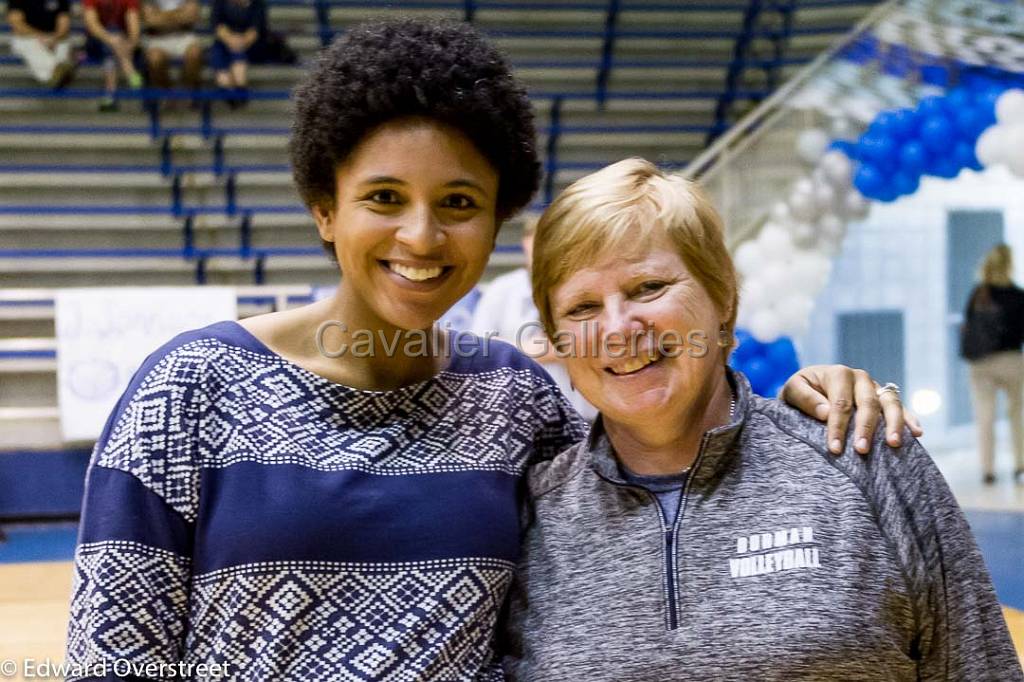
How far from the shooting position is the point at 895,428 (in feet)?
4.73

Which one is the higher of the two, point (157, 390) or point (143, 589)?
point (157, 390)

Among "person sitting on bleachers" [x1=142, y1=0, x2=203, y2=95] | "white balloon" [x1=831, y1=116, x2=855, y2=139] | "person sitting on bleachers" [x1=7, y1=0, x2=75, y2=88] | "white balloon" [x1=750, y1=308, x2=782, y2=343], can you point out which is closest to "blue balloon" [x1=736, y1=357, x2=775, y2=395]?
"white balloon" [x1=750, y1=308, x2=782, y2=343]

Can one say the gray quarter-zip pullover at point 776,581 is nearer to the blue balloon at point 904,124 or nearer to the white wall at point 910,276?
the blue balloon at point 904,124

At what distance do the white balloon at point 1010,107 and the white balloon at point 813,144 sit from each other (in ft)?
4.70

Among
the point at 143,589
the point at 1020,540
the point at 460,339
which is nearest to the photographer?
the point at 143,589

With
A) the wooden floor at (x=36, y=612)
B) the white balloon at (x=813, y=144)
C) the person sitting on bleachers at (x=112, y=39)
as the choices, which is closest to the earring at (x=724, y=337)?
the wooden floor at (x=36, y=612)

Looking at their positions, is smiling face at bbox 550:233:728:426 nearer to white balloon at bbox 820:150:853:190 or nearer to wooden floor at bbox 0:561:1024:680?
wooden floor at bbox 0:561:1024:680

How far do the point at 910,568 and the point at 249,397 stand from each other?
2.84ft

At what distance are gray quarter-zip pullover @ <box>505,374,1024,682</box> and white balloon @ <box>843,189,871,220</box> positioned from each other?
18.8 ft

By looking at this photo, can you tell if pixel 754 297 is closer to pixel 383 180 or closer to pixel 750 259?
pixel 750 259

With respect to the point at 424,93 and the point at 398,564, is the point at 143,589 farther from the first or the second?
the point at 424,93

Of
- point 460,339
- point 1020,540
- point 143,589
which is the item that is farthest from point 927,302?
point 143,589

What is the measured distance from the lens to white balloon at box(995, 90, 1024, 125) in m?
5.65

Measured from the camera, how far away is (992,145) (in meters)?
5.74
